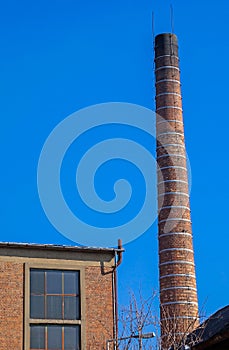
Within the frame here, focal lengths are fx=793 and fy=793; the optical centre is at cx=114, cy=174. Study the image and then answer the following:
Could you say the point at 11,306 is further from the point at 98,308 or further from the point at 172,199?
the point at 172,199

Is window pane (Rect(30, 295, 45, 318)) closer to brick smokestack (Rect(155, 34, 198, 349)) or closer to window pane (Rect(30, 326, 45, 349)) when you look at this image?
window pane (Rect(30, 326, 45, 349))

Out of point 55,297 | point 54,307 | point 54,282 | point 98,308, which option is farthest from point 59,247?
point 98,308

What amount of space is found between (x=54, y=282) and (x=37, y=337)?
1798 mm

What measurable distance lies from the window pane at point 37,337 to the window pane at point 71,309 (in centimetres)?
91

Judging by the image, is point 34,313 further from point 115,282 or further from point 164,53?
point 164,53

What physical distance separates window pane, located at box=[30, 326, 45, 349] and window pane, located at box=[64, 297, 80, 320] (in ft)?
3.00

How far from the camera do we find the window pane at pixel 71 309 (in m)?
24.8

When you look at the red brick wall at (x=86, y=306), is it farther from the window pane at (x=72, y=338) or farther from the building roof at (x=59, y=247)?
the building roof at (x=59, y=247)

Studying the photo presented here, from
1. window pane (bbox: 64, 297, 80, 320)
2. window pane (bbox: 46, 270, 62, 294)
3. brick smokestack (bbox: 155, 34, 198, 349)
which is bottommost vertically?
window pane (bbox: 64, 297, 80, 320)

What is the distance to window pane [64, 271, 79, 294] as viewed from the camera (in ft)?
82.2

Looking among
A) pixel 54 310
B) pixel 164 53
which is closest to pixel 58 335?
pixel 54 310

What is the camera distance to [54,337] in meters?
24.4

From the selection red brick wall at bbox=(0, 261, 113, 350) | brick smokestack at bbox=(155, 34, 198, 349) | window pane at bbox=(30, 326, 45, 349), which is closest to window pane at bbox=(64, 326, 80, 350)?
red brick wall at bbox=(0, 261, 113, 350)

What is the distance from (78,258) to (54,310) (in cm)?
186
